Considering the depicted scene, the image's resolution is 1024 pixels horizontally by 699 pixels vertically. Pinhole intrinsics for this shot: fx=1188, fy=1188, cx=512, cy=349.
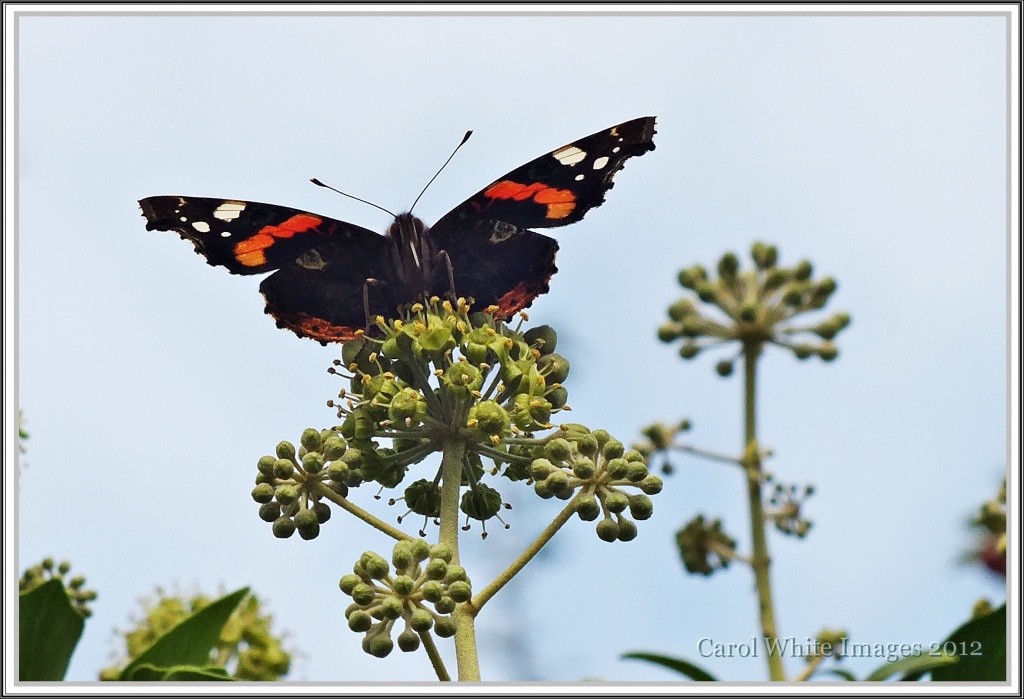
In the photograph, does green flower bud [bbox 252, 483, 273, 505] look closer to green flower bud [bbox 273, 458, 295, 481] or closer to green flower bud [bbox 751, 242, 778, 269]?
green flower bud [bbox 273, 458, 295, 481]

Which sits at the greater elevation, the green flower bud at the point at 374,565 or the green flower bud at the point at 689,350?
the green flower bud at the point at 689,350

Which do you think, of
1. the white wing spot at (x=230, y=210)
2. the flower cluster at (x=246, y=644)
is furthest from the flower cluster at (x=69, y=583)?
the white wing spot at (x=230, y=210)

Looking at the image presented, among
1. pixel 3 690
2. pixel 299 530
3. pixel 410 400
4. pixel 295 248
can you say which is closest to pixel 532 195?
pixel 295 248

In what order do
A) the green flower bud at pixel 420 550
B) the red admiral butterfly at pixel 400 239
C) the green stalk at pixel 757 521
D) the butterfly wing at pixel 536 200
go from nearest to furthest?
the green flower bud at pixel 420 550
the red admiral butterfly at pixel 400 239
the butterfly wing at pixel 536 200
the green stalk at pixel 757 521

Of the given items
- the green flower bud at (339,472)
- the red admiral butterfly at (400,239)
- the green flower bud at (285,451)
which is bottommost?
the green flower bud at (339,472)

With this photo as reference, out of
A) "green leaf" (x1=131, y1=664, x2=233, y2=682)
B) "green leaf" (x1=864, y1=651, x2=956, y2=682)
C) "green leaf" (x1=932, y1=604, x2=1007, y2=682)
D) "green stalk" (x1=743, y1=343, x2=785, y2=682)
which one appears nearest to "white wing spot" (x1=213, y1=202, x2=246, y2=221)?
"green leaf" (x1=131, y1=664, x2=233, y2=682)

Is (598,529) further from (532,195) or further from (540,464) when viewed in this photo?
(532,195)

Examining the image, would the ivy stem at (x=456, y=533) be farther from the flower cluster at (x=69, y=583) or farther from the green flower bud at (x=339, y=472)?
the flower cluster at (x=69, y=583)

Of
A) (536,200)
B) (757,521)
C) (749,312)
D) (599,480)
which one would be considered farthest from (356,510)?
(749,312)
